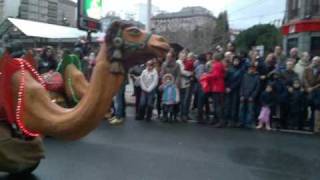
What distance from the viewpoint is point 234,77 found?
468 inches

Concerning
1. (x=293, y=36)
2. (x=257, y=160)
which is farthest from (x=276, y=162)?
(x=293, y=36)

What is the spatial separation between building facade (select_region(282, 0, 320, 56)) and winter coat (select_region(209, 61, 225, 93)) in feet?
55.9

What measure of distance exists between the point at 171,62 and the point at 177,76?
14.1 inches

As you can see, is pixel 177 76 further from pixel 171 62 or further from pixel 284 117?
pixel 284 117

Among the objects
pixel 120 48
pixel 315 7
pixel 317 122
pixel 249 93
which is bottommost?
pixel 317 122

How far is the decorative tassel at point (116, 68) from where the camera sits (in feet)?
16.7

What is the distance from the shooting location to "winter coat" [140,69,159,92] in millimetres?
12688

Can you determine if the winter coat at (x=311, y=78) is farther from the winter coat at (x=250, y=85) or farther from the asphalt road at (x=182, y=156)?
the asphalt road at (x=182, y=156)

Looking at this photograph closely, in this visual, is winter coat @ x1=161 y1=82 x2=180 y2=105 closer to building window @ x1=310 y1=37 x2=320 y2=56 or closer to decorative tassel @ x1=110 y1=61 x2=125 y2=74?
decorative tassel @ x1=110 y1=61 x2=125 y2=74

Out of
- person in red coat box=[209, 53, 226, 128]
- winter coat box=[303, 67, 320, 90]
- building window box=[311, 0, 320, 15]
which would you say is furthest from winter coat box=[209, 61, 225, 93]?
building window box=[311, 0, 320, 15]

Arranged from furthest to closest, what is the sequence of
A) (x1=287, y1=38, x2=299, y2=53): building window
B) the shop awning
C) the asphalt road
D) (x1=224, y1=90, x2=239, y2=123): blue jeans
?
1. (x1=287, y1=38, x2=299, y2=53): building window
2. the shop awning
3. (x1=224, y1=90, x2=239, y2=123): blue jeans
4. the asphalt road

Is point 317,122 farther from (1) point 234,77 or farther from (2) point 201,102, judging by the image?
(2) point 201,102

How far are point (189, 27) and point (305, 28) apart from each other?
21.9 metres

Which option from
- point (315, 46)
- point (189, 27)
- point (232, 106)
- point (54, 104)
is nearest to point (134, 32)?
point (54, 104)
